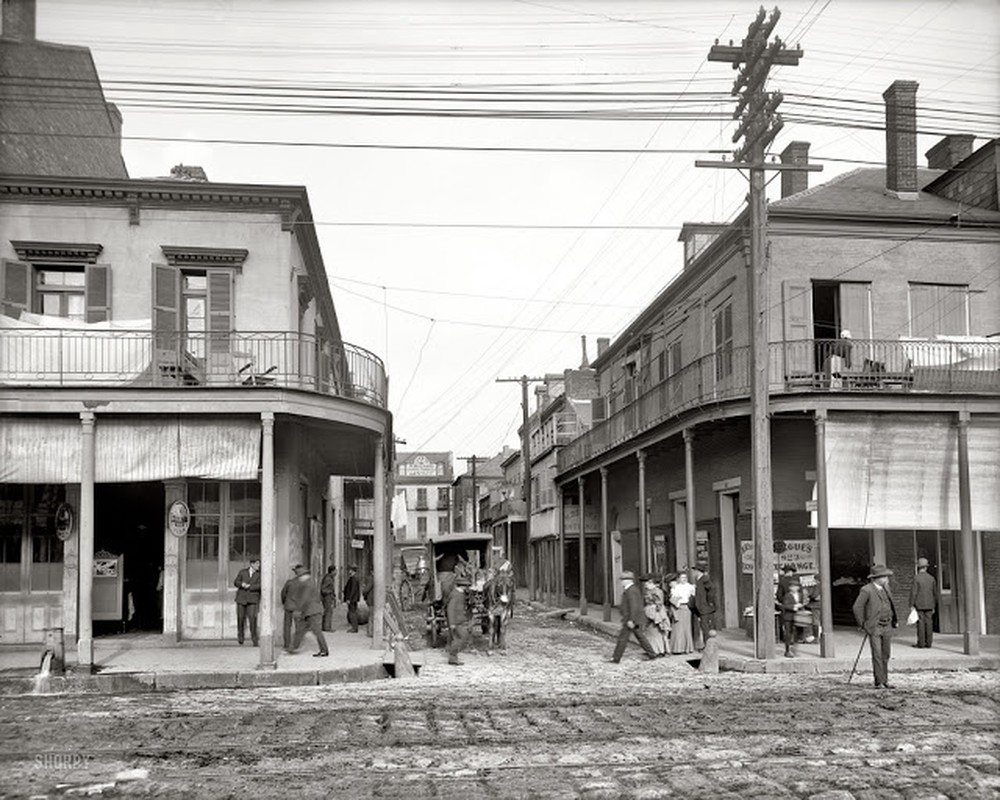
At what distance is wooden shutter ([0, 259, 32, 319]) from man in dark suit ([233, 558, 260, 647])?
6.11m

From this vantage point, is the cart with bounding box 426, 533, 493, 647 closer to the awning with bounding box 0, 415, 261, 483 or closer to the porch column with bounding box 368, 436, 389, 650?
the porch column with bounding box 368, 436, 389, 650

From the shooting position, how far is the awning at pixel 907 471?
18.5m

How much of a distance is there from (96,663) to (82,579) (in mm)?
1324

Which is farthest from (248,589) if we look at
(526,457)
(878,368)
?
(526,457)

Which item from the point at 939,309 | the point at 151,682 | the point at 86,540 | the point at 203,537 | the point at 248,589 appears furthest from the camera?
the point at 939,309

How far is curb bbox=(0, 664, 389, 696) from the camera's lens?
14703 millimetres

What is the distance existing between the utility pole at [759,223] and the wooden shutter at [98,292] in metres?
10.6

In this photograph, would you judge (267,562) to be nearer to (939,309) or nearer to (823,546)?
(823,546)

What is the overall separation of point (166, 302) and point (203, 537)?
14.3 feet

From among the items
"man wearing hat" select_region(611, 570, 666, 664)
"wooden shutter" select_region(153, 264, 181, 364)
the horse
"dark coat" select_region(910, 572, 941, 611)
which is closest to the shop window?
"wooden shutter" select_region(153, 264, 181, 364)

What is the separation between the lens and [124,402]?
16.6m

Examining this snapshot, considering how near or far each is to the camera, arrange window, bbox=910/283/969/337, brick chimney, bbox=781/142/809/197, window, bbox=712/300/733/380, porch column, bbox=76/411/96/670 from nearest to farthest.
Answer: porch column, bbox=76/411/96/670
window, bbox=910/283/969/337
window, bbox=712/300/733/380
brick chimney, bbox=781/142/809/197

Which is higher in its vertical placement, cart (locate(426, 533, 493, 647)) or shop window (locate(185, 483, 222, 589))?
shop window (locate(185, 483, 222, 589))

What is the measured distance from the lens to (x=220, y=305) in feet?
63.8
